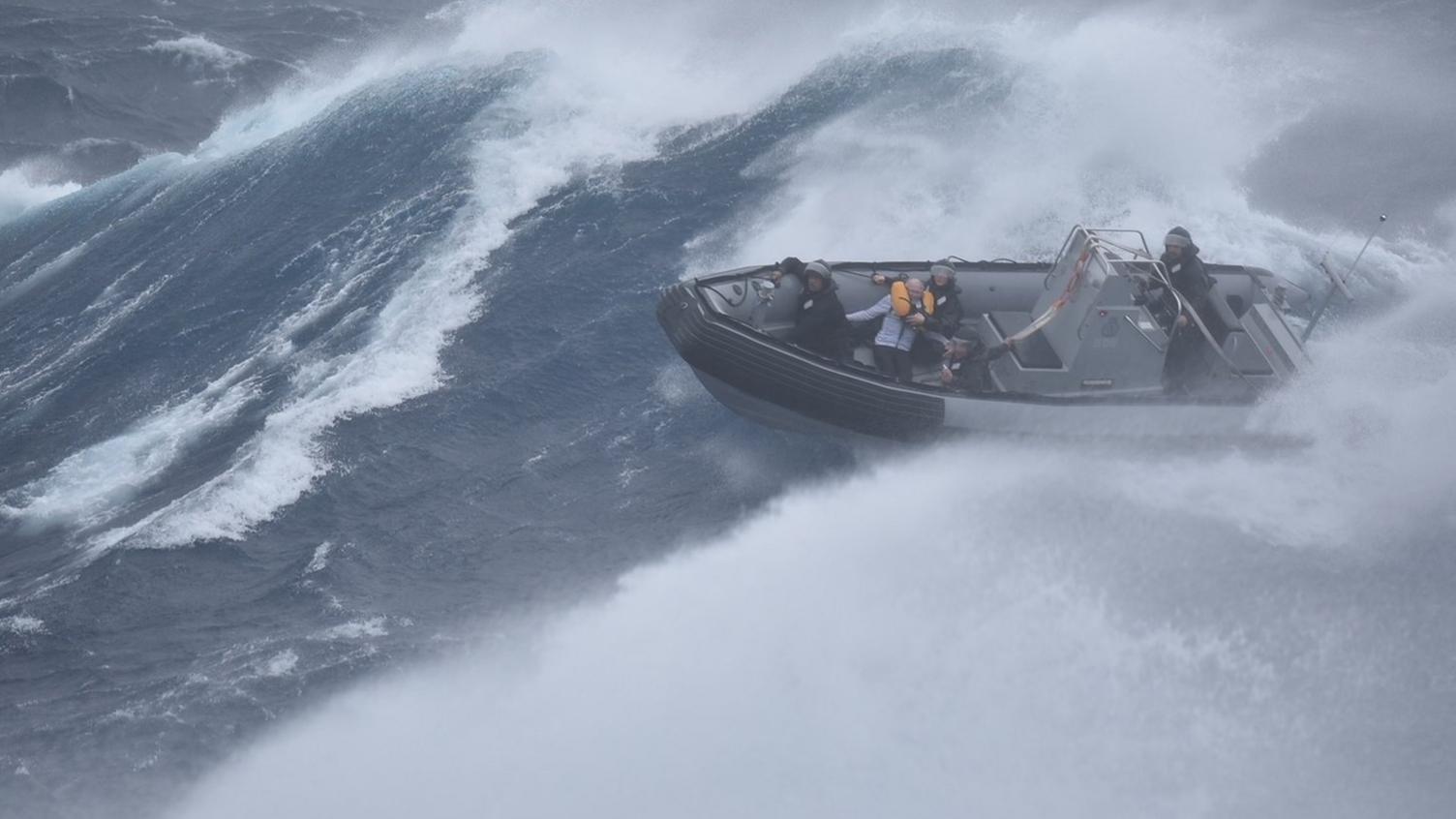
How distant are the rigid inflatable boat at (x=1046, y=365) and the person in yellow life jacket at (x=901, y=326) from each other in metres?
0.23

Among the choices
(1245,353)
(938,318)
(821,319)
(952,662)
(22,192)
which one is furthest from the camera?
(22,192)

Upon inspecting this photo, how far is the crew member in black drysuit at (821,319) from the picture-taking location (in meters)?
12.5

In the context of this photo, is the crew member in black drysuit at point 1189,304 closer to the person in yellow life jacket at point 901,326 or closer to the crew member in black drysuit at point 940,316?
the crew member in black drysuit at point 940,316

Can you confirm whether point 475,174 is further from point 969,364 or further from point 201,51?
point 201,51

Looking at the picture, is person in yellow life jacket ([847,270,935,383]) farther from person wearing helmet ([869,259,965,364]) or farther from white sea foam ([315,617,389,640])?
white sea foam ([315,617,389,640])

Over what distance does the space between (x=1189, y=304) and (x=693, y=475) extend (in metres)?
5.79

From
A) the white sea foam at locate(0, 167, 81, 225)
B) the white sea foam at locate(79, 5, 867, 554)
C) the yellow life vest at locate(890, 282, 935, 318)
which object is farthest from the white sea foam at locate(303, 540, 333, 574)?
the white sea foam at locate(0, 167, 81, 225)

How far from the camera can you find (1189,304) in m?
12.4

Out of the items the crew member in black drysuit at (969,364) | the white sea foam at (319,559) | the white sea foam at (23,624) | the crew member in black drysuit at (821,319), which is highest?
the crew member in black drysuit at (821,319)

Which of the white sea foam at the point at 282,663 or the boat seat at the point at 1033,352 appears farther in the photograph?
the boat seat at the point at 1033,352

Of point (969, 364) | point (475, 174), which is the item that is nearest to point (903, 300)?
point (969, 364)

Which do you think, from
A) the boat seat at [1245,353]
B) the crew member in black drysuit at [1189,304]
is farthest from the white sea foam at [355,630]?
the boat seat at [1245,353]

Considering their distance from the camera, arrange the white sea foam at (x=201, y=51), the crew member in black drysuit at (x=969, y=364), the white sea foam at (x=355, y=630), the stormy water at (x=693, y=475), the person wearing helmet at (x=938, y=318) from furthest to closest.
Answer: the white sea foam at (x=201, y=51), the person wearing helmet at (x=938, y=318), the crew member in black drysuit at (x=969, y=364), the white sea foam at (x=355, y=630), the stormy water at (x=693, y=475)

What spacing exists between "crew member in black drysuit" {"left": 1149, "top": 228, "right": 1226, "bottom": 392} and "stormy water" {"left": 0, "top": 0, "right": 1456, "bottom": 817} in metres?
0.89
